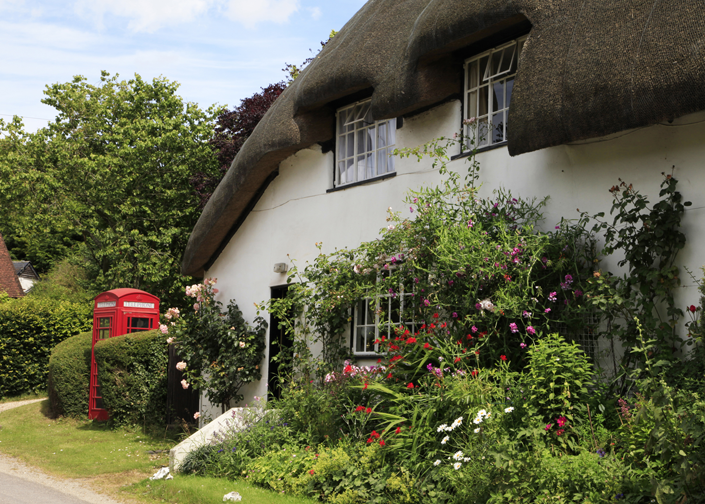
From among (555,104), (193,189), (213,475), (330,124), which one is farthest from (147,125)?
(555,104)

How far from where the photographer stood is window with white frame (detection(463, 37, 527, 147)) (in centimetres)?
695

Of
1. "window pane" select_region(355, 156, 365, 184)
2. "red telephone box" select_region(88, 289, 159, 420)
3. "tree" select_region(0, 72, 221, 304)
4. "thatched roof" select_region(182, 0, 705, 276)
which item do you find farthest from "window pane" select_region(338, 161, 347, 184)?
"tree" select_region(0, 72, 221, 304)

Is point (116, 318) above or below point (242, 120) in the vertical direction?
below

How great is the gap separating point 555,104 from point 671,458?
3145 millimetres

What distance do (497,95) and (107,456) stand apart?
725 cm

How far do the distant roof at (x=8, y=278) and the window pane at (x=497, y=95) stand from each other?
24397 millimetres

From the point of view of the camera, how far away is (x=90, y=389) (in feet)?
38.9

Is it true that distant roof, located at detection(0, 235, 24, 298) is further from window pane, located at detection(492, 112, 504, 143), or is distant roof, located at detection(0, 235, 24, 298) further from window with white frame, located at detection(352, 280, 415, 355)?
window pane, located at detection(492, 112, 504, 143)

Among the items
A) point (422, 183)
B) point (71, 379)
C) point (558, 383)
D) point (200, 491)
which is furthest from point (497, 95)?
point (71, 379)

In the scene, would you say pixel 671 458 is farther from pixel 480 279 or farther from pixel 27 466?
pixel 27 466

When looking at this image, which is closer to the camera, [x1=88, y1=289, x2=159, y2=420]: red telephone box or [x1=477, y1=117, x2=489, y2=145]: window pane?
[x1=477, y1=117, x2=489, y2=145]: window pane

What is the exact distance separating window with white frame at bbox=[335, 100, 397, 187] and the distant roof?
71.0 ft

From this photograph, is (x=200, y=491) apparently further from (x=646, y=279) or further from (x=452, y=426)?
(x=646, y=279)

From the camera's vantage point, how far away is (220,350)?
9578 millimetres
